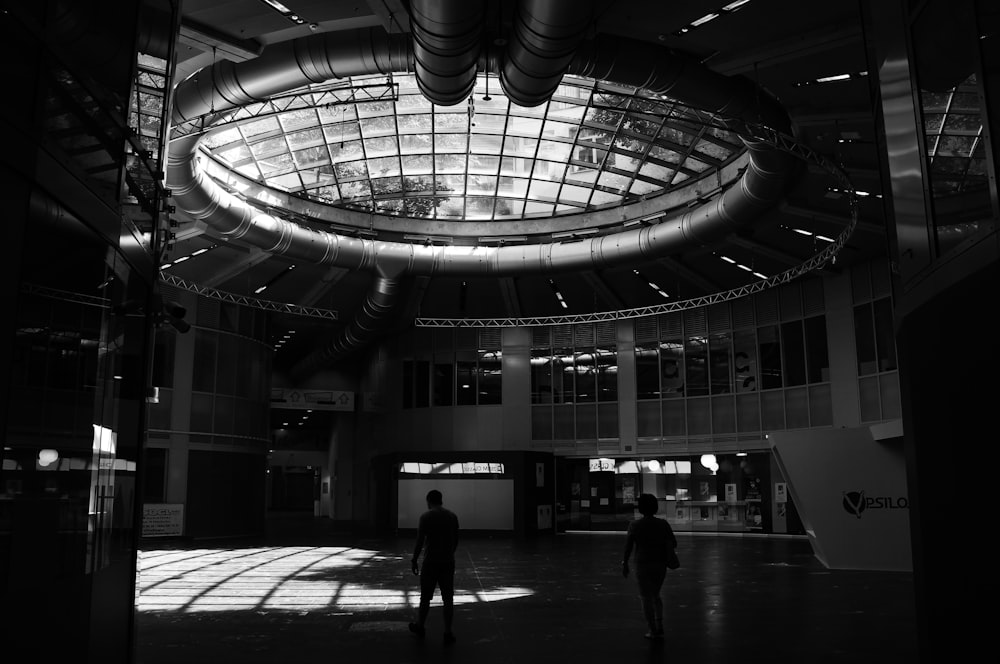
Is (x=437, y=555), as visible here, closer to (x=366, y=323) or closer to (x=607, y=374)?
(x=366, y=323)

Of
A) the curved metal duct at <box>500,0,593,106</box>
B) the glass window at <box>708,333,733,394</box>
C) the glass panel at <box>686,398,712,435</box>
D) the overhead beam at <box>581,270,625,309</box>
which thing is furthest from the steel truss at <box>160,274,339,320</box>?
the curved metal duct at <box>500,0,593,106</box>

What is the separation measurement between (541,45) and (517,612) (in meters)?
8.84

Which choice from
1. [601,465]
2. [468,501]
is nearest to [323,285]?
[468,501]

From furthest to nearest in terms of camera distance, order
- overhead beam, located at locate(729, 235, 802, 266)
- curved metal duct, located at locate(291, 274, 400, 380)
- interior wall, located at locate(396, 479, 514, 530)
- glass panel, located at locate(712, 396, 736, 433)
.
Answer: interior wall, located at locate(396, 479, 514, 530)
glass panel, located at locate(712, 396, 736, 433)
curved metal duct, located at locate(291, 274, 400, 380)
overhead beam, located at locate(729, 235, 802, 266)

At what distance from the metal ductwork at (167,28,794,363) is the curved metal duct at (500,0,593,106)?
749 millimetres

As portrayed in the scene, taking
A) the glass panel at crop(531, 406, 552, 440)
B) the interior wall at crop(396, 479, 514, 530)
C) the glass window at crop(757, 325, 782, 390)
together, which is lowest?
the interior wall at crop(396, 479, 514, 530)

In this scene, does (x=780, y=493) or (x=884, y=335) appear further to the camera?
(x=780, y=493)

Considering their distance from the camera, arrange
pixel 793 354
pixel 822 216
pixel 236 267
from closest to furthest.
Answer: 1. pixel 822 216
2. pixel 236 267
3. pixel 793 354

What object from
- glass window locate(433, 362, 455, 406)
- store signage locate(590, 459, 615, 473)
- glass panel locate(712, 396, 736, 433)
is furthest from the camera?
glass window locate(433, 362, 455, 406)

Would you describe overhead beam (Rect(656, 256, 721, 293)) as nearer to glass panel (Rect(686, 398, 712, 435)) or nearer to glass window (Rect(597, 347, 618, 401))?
glass panel (Rect(686, 398, 712, 435))

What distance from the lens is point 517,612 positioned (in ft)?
40.5

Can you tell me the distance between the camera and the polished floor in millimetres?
9242

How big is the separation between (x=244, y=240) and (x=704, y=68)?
14368 millimetres

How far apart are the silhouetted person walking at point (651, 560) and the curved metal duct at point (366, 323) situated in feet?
64.0
